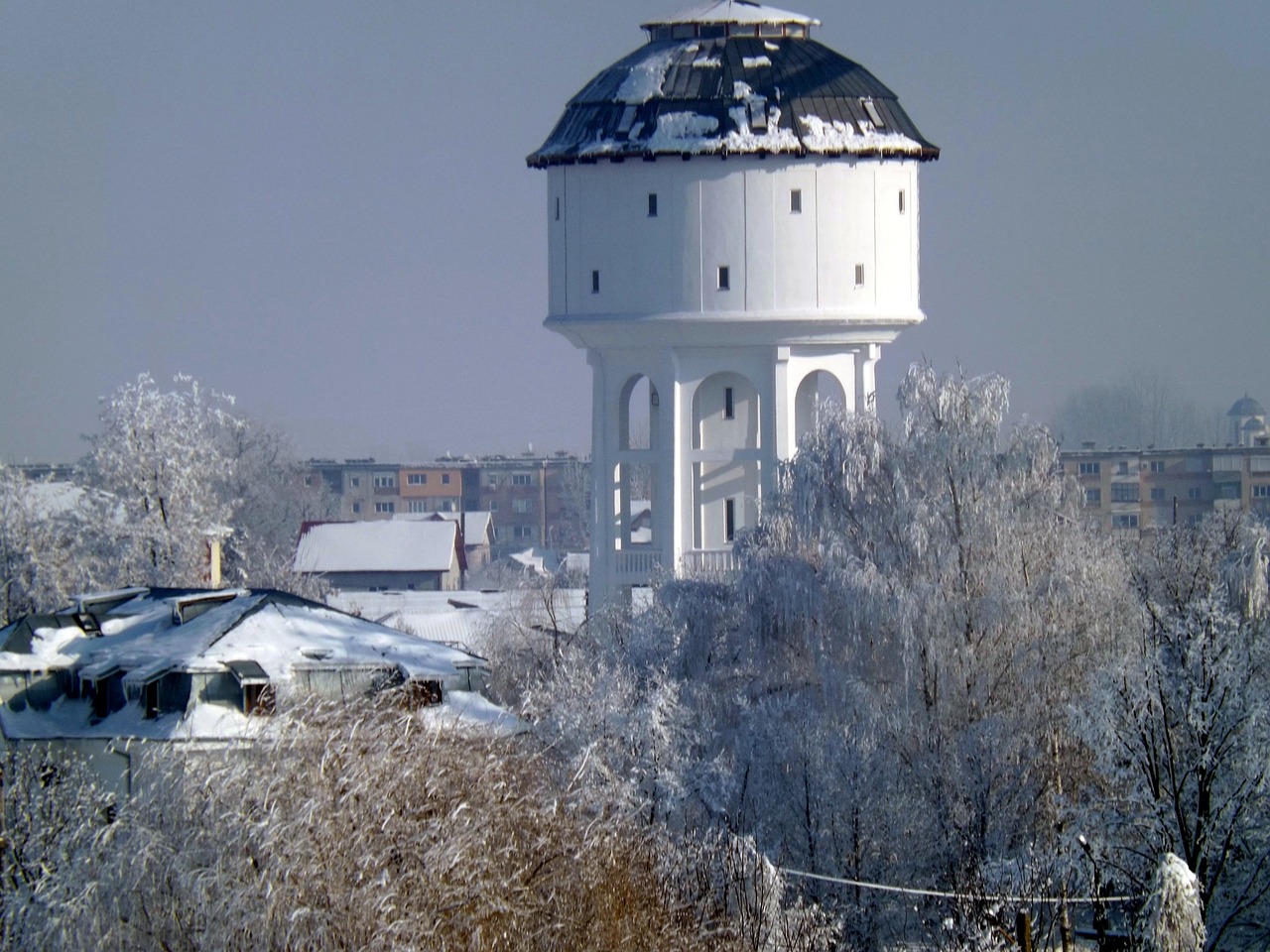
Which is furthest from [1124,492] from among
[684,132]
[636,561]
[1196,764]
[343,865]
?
[343,865]

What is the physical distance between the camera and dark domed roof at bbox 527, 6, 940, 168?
25219mm

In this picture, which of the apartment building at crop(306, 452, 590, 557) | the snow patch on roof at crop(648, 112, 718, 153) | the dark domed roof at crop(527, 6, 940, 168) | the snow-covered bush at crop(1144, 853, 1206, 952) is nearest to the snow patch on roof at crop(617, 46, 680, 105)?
the dark domed roof at crop(527, 6, 940, 168)

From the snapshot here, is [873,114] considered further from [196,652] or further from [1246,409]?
[1246,409]

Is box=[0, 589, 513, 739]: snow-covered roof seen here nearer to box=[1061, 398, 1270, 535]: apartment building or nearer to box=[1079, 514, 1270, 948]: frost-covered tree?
box=[1079, 514, 1270, 948]: frost-covered tree

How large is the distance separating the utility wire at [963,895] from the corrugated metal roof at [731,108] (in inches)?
397

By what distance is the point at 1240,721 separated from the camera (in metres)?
15.2

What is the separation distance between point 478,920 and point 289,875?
1045 mm

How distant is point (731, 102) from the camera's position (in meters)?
25.4

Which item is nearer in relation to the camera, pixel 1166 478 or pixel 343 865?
pixel 343 865

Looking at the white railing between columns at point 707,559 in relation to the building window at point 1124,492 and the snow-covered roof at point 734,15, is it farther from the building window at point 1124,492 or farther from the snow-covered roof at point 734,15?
the building window at point 1124,492

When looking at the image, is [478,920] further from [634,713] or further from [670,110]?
[670,110]

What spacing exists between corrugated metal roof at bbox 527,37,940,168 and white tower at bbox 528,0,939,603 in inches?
0.9

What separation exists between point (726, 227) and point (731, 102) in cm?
141

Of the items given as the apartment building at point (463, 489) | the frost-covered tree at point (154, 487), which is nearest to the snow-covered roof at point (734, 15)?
the frost-covered tree at point (154, 487)
